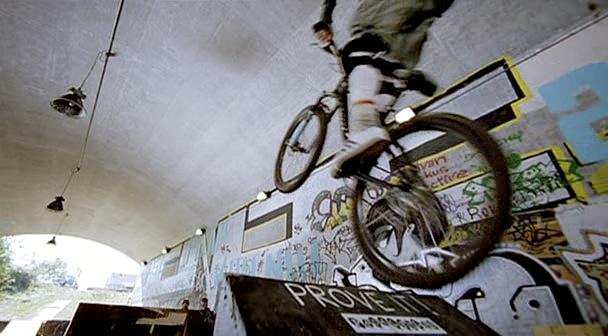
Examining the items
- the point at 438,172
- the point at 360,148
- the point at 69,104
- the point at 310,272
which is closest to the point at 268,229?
the point at 310,272

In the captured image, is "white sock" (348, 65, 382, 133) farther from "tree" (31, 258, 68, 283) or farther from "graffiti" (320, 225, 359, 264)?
"tree" (31, 258, 68, 283)

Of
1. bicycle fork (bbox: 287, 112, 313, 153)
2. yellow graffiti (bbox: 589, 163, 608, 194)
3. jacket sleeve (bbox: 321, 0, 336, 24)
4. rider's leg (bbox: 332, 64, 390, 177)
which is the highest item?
jacket sleeve (bbox: 321, 0, 336, 24)

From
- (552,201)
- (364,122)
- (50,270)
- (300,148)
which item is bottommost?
(552,201)

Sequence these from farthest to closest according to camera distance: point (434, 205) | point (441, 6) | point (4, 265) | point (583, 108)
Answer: point (4, 265), point (434, 205), point (441, 6), point (583, 108)

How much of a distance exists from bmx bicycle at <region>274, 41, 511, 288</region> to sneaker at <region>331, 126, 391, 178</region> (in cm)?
10

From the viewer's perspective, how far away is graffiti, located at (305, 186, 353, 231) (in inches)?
128

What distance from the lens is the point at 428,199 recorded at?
8.02 feet

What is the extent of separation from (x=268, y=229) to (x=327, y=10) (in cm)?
316

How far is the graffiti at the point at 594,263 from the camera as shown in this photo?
5.05 feet

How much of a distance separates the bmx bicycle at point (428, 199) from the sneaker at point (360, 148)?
0.10 m

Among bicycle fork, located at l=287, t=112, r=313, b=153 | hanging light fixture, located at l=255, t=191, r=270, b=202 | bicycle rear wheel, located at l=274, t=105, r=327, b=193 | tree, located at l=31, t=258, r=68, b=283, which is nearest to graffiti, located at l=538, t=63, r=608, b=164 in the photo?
bicycle rear wheel, located at l=274, t=105, r=327, b=193

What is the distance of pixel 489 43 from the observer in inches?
88.9

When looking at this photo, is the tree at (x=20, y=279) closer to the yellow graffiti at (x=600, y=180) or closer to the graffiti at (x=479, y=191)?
the graffiti at (x=479, y=191)

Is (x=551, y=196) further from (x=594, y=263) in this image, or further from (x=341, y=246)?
(x=341, y=246)
